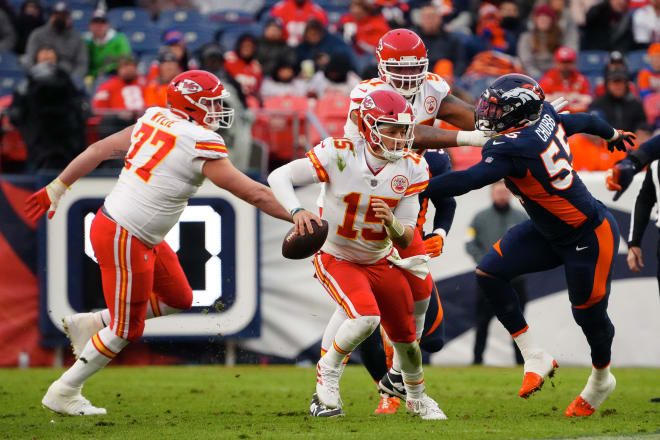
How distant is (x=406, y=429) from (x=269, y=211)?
1429 mm

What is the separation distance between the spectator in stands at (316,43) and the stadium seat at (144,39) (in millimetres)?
1987

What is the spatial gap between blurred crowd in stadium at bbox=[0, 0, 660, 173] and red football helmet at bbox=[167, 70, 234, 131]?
2.83m

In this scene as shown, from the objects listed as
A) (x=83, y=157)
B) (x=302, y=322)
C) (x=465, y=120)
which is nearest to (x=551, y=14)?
(x=302, y=322)

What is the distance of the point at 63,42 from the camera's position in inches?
496

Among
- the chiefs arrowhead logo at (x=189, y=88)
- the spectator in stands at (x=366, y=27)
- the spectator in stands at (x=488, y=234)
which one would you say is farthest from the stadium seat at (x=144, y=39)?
the chiefs arrowhead logo at (x=189, y=88)

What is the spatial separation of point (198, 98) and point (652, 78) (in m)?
8.08

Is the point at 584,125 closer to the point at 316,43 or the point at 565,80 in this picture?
the point at 565,80

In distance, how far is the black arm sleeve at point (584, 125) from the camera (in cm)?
666

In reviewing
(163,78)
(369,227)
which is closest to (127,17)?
(163,78)

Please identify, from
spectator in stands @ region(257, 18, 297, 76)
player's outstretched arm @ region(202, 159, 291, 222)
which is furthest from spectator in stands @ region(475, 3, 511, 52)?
player's outstretched arm @ region(202, 159, 291, 222)

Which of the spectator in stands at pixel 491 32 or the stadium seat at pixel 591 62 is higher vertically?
the spectator in stands at pixel 491 32

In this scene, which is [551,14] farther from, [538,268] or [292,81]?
[538,268]

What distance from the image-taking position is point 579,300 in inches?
258

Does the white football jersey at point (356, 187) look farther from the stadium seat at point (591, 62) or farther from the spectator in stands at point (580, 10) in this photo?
the spectator in stands at point (580, 10)
